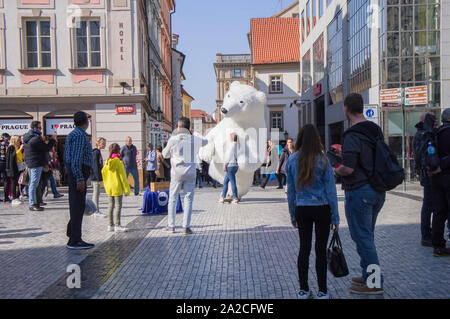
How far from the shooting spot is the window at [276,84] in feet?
149

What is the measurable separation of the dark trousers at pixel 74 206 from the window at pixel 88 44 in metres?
12.3

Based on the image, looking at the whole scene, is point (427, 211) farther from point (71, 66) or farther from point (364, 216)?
point (71, 66)

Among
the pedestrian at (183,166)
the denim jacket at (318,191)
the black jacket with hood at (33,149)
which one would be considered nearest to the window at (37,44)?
the black jacket with hood at (33,149)

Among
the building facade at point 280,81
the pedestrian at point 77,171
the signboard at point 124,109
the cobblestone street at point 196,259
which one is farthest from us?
the building facade at point 280,81

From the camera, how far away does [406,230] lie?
297 inches

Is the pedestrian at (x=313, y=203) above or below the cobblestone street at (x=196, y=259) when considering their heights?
above

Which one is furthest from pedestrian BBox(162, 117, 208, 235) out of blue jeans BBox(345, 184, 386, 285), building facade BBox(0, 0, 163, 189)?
building facade BBox(0, 0, 163, 189)

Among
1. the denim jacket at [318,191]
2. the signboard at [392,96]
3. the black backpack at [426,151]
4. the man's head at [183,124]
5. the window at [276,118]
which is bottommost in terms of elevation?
the denim jacket at [318,191]

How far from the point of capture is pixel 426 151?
19.6 feet

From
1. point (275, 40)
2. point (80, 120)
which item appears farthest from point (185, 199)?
point (275, 40)

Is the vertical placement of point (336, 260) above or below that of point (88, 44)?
below

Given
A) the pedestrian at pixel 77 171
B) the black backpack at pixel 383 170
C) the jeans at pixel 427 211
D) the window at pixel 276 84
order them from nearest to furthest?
the black backpack at pixel 383 170
the jeans at pixel 427 211
the pedestrian at pixel 77 171
the window at pixel 276 84

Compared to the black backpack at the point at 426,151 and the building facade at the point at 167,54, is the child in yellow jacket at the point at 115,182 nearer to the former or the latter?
the black backpack at the point at 426,151

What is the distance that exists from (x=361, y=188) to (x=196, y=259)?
2515 millimetres
